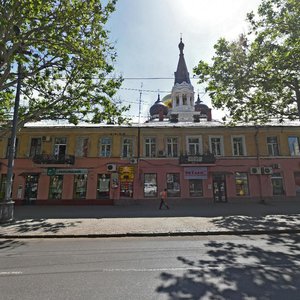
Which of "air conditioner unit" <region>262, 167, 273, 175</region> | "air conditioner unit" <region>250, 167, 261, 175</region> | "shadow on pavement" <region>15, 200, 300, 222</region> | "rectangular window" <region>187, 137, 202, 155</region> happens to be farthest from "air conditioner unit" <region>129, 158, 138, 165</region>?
"air conditioner unit" <region>262, 167, 273, 175</region>

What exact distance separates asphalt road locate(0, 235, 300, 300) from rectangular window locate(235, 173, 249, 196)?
524 inches

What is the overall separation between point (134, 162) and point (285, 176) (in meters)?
13.5

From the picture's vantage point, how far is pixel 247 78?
13477 mm

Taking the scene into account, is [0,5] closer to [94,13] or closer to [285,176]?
[94,13]

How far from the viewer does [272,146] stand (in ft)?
69.8

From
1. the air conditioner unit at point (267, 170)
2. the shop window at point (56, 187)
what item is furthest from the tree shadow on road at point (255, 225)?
the shop window at point (56, 187)

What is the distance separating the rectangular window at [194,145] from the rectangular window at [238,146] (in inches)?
121

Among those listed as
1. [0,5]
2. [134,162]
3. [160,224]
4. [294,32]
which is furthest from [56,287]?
[134,162]

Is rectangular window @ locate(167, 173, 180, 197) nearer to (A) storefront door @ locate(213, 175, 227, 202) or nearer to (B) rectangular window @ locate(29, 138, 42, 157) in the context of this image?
(A) storefront door @ locate(213, 175, 227, 202)

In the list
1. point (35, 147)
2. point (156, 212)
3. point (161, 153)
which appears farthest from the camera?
point (35, 147)

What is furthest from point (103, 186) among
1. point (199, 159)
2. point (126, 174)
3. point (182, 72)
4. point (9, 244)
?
point (182, 72)

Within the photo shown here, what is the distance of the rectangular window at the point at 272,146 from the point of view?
69.2ft

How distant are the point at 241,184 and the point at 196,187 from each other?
4077 mm

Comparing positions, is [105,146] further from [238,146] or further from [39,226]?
[238,146]
